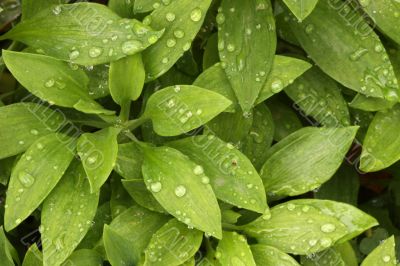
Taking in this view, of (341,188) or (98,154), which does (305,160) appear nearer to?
(341,188)

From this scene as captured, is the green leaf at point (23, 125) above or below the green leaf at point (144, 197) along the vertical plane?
below

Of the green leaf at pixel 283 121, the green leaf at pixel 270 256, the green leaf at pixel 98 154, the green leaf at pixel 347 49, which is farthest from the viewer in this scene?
the green leaf at pixel 283 121

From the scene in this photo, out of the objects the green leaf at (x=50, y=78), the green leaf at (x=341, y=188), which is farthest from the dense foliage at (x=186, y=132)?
the green leaf at (x=341, y=188)

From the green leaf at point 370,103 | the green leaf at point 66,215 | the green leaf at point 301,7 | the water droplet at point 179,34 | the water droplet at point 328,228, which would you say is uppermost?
the green leaf at point 301,7

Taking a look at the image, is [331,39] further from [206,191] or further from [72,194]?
[72,194]

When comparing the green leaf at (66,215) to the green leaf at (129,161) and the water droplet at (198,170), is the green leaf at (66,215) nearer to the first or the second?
the green leaf at (129,161)

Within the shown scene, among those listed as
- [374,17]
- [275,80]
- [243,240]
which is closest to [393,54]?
[374,17]

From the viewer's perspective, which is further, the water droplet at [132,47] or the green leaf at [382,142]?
the green leaf at [382,142]
